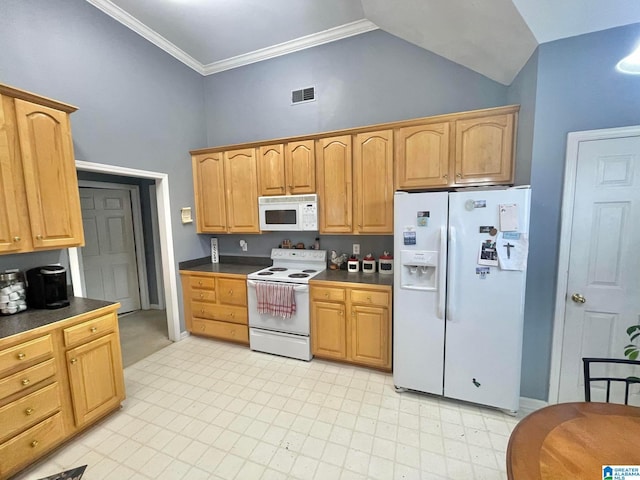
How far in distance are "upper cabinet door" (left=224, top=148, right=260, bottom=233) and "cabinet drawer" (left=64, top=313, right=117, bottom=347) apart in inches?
62.9

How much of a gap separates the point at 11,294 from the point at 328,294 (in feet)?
7.82

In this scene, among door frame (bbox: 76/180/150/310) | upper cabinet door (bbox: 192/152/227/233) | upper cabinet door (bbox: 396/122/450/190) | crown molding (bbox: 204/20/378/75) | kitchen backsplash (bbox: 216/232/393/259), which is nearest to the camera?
upper cabinet door (bbox: 396/122/450/190)

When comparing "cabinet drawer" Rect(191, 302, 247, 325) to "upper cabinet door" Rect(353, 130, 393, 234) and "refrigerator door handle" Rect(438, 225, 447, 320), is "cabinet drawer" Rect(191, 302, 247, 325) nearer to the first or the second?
"upper cabinet door" Rect(353, 130, 393, 234)

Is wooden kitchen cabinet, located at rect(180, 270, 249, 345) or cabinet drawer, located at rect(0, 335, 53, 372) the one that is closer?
cabinet drawer, located at rect(0, 335, 53, 372)

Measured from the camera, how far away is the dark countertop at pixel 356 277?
2543 mm

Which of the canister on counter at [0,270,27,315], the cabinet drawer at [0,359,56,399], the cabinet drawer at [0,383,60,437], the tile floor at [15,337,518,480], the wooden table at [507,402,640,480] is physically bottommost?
the tile floor at [15,337,518,480]

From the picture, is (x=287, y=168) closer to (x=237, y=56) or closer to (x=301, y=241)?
(x=301, y=241)

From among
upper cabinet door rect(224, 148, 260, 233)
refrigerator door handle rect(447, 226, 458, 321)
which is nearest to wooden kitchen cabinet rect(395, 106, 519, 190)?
refrigerator door handle rect(447, 226, 458, 321)

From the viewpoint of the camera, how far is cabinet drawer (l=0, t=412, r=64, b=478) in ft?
4.82

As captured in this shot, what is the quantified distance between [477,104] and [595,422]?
2.60m

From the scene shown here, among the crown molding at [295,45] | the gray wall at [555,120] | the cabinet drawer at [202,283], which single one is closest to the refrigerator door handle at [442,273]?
the gray wall at [555,120]

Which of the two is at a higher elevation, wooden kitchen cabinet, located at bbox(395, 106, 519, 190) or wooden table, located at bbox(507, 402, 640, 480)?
wooden kitchen cabinet, located at bbox(395, 106, 519, 190)

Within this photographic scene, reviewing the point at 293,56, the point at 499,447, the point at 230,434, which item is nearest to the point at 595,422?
the point at 499,447

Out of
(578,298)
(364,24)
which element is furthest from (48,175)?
(578,298)
